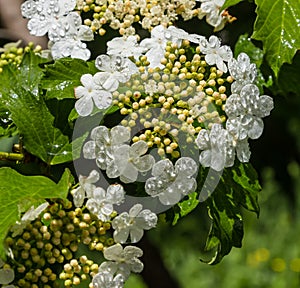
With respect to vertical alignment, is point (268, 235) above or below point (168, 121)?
below

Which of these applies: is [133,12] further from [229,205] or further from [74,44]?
[229,205]

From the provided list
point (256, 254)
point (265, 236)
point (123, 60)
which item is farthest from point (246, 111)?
point (265, 236)

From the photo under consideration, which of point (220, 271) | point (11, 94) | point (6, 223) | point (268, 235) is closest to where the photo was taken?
point (6, 223)

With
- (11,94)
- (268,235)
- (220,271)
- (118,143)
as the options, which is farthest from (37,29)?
(268,235)

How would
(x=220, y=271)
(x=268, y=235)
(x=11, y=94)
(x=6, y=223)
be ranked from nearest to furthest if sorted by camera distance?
(x=6, y=223) → (x=11, y=94) → (x=220, y=271) → (x=268, y=235)

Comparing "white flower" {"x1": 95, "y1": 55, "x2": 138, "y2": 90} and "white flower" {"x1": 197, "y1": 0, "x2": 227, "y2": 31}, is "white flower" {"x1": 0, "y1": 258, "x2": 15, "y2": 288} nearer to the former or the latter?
"white flower" {"x1": 95, "y1": 55, "x2": 138, "y2": 90}

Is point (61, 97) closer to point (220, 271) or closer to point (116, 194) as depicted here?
point (116, 194)

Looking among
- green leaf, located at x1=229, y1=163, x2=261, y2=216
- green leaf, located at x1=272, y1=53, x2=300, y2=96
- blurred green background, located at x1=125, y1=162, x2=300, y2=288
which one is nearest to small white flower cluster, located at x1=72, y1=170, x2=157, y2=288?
green leaf, located at x1=229, y1=163, x2=261, y2=216
